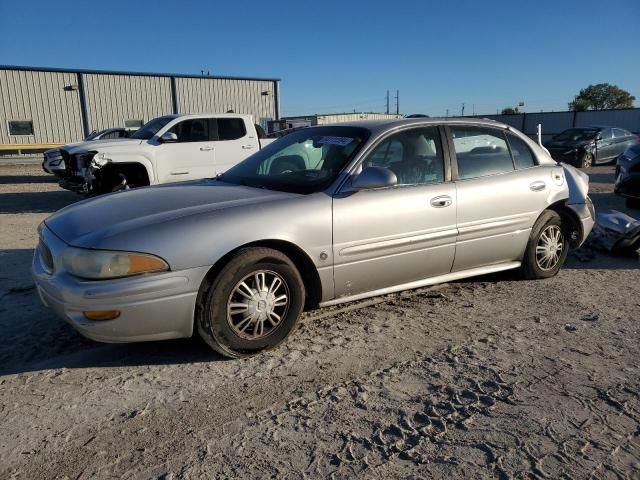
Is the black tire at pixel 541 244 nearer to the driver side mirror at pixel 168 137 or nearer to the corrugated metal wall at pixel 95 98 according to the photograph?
the driver side mirror at pixel 168 137

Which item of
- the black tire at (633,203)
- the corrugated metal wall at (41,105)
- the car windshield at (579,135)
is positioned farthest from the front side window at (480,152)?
→ the corrugated metal wall at (41,105)

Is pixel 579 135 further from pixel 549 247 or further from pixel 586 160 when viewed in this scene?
pixel 549 247

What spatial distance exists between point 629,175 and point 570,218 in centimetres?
471

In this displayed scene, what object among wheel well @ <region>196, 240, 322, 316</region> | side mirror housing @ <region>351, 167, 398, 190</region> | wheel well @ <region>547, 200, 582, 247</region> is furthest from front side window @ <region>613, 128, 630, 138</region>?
wheel well @ <region>196, 240, 322, 316</region>

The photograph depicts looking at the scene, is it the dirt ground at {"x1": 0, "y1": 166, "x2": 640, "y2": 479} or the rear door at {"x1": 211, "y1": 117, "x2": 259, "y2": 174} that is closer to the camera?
the dirt ground at {"x1": 0, "y1": 166, "x2": 640, "y2": 479}

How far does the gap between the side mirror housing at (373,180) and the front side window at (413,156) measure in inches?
11.6

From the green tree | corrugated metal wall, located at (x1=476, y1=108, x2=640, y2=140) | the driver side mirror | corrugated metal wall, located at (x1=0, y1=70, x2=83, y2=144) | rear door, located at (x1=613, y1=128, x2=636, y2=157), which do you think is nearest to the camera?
the driver side mirror

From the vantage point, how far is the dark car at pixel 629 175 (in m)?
8.75

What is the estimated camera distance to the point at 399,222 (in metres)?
3.92

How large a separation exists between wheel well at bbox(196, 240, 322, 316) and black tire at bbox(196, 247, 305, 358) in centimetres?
4

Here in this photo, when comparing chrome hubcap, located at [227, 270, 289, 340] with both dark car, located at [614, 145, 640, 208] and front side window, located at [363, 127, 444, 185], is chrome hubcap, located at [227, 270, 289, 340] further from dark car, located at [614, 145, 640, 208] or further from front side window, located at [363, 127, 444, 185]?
dark car, located at [614, 145, 640, 208]

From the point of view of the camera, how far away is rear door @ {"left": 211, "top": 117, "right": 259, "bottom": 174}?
10.6 meters

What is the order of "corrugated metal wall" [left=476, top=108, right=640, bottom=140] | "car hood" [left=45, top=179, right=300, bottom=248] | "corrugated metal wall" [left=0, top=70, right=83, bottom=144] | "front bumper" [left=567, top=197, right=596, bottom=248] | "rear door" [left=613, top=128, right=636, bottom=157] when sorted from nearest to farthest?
"car hood" [left=45, top=179, right=300, bottom=248], "front bumper" [left=567, top=197, right=596, bottom=248], "rear door" [left=613, top=128, right=636, bottom=157], "corrugated metal wall" [left=0, top=70, right=83, bottom=144], "corrugated metal wall" [left=476, top=108, right=640, bottom=140]

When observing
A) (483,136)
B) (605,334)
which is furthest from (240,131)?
(605,334)
